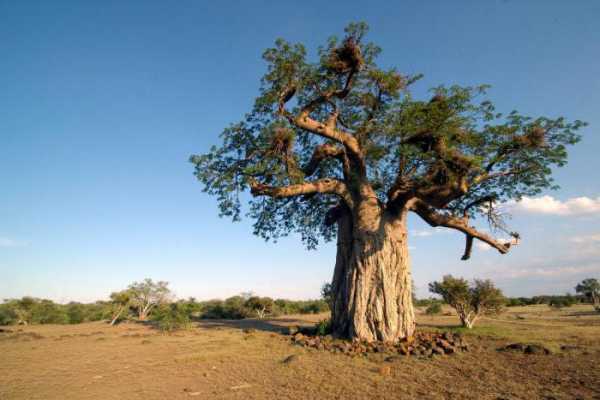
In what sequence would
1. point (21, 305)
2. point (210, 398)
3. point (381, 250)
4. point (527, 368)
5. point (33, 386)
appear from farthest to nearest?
point (21, 305) → point (381, 250) → point (527, 368) → point (33, 386) → point (210, 398)

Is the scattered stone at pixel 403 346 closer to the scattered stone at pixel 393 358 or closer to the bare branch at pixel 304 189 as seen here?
the scattered stone at pixel 393 358

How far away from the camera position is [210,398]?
484 centimetres

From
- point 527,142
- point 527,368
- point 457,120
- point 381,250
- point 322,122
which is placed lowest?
point 527,368

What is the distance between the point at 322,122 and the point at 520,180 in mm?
6130

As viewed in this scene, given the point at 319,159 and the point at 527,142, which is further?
the point at 319,159

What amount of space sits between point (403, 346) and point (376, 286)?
171cm

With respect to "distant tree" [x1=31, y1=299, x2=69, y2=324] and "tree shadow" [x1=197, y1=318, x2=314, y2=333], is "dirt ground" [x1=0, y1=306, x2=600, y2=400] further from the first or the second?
"distant tree" [x1=31, y1=299, x2=69, y2=324]

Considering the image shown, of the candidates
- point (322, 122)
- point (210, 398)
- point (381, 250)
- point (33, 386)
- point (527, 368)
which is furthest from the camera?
point (322, 122)

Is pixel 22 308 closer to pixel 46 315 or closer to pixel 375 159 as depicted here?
pixel 46 315

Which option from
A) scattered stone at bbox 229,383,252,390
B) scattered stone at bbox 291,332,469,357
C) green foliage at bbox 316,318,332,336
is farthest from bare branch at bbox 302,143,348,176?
scattered stone at bbox 229,383,252,390

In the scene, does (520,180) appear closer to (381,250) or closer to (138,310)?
(381,250)

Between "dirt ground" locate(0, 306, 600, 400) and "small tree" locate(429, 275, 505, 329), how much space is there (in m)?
3.68

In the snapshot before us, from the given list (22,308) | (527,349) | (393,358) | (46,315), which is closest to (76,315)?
(46,315)

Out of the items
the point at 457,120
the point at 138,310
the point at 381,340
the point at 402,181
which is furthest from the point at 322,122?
the point at 138,310
